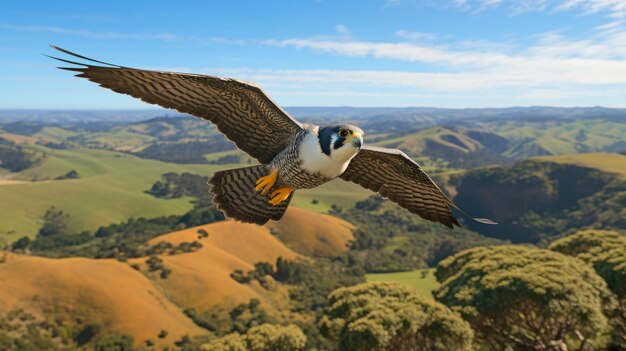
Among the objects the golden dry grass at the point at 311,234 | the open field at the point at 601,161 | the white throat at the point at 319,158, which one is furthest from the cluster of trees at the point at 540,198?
the white throat at the point at 319,158

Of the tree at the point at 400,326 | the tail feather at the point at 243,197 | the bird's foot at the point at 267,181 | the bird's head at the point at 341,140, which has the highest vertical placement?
the bird's head at the point at 341,140

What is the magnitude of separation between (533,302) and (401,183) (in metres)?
19.8

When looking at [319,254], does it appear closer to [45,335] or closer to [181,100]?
[45,335]

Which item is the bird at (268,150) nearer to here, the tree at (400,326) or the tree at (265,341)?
the tree at (400,326)

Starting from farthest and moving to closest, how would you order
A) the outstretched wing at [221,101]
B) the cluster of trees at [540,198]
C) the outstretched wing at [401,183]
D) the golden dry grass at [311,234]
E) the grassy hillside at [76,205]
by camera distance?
the grassy hillside at [76,205], the cluster of trees at [540,198], the golden dry grass at [311,234], the outstretched wing at [401,183], the outstretched wing at [221,101]

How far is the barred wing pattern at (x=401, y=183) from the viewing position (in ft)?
22.8

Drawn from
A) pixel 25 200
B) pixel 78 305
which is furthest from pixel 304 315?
pixel 25 200

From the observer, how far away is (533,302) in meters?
22.9

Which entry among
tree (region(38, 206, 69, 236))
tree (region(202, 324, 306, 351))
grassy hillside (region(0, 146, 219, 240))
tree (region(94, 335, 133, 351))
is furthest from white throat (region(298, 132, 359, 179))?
grassy hillside (region(0, 146, 219, 240))

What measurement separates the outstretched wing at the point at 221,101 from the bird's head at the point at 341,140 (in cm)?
101

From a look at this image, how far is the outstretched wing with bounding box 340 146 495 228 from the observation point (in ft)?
22.8

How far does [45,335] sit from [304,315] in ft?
148

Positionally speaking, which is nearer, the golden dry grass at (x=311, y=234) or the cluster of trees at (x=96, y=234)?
the cluster of trees at (x=96, y=234)

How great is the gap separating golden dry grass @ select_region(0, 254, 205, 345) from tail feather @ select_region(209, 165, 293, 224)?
72.2 m
